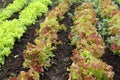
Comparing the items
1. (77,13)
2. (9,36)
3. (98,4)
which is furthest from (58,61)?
(98,4)

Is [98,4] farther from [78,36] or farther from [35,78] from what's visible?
[35,78]

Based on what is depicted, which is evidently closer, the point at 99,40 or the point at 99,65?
the point at 99,65

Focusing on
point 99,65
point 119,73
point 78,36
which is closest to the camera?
point 99,65

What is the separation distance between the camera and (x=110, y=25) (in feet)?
37.7

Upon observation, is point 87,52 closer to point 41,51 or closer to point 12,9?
point 41,51

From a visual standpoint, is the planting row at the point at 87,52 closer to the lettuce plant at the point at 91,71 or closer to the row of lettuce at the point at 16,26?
the lettuce plant at the point at 91,71

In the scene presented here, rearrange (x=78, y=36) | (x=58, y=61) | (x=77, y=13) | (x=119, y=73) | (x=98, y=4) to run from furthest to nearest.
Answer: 1. (x=98, y=4)
2. (x=77, y=13)
3. (x=78, y=36)
4. (x=58, y=61)
5. (x=119, y=73)

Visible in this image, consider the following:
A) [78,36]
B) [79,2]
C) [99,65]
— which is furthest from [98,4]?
[99,65]

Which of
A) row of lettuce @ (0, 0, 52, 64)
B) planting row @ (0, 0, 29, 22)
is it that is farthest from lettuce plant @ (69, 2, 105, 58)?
planting row @ (0, 0, 29, 22)

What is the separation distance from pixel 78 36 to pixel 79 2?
19.3 ft

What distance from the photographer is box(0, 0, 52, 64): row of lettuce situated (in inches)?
400

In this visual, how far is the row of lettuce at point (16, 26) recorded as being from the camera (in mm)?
10156

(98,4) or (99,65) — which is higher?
(99,65)

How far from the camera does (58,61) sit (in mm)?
9477
